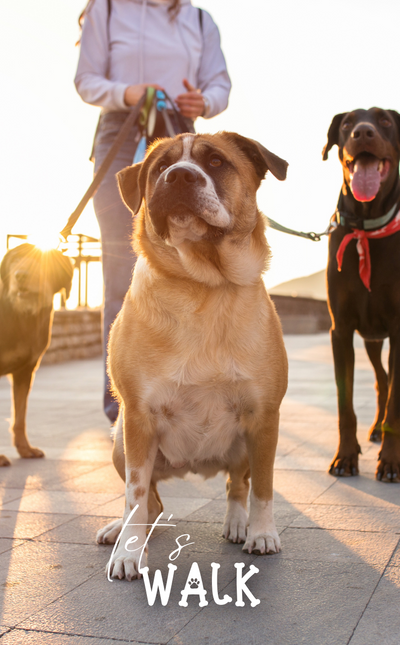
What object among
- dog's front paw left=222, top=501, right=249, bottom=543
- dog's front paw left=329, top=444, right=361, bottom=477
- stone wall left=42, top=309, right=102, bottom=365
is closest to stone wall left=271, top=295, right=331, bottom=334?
stone wall left=42, top=309, right=102, bottom=365

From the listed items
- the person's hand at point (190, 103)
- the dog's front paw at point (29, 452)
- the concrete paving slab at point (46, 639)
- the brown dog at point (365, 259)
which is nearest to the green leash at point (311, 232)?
the brown dog at point (365, 259)

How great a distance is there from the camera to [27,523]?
2645 millimetres

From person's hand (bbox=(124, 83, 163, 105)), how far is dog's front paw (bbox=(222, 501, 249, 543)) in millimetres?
2433

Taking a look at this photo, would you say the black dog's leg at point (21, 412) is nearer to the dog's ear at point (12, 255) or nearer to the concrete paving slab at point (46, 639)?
the dog's ear at point (12, 255)

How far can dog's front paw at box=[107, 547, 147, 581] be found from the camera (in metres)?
2.06

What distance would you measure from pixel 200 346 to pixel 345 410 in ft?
5.29

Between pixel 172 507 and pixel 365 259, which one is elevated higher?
pixel 365 259

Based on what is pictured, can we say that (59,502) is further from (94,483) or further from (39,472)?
(39,472)

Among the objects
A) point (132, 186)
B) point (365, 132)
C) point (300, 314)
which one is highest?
point (365, 132)

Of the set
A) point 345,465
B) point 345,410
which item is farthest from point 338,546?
point 345,410

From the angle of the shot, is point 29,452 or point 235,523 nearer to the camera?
point 235,523

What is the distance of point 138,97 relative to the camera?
3805 millimetres

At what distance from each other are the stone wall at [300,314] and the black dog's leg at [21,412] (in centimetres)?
1480

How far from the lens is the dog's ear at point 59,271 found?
15.0ft
